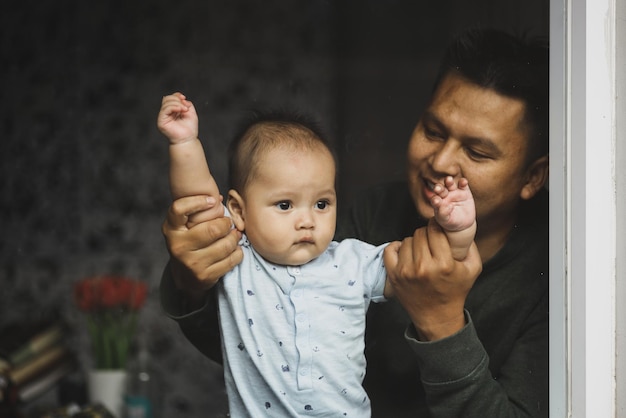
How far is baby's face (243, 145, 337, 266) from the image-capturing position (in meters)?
1.64

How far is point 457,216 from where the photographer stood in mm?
1686

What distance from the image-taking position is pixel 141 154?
6.70 feet

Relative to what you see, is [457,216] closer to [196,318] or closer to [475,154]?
[475,154]

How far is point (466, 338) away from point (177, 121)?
0.76m

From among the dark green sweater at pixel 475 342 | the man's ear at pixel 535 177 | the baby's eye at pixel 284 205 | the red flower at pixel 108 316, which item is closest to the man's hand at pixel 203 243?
the baby's eye at pixel 284 205

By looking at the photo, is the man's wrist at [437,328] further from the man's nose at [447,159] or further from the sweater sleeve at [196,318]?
the sweater sleeve at [196,318]

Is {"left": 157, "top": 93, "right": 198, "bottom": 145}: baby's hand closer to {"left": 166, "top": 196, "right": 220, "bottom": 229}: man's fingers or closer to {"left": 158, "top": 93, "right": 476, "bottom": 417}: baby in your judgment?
{"left": 158, "top": 93, "right": 476, "bottom": 417}: baby

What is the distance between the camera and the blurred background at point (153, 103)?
1.84m

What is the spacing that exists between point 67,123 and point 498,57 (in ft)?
4.50

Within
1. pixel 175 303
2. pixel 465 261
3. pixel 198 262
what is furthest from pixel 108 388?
pixel 465 261

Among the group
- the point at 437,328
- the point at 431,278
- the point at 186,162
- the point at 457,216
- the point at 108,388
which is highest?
the point at 186,162

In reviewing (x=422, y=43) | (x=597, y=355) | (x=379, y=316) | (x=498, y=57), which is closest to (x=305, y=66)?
(x=422, y=43)

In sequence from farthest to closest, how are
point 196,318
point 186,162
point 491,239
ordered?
point 491,239
point 196,318
point 186,162

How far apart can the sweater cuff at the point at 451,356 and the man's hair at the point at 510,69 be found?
429mm
